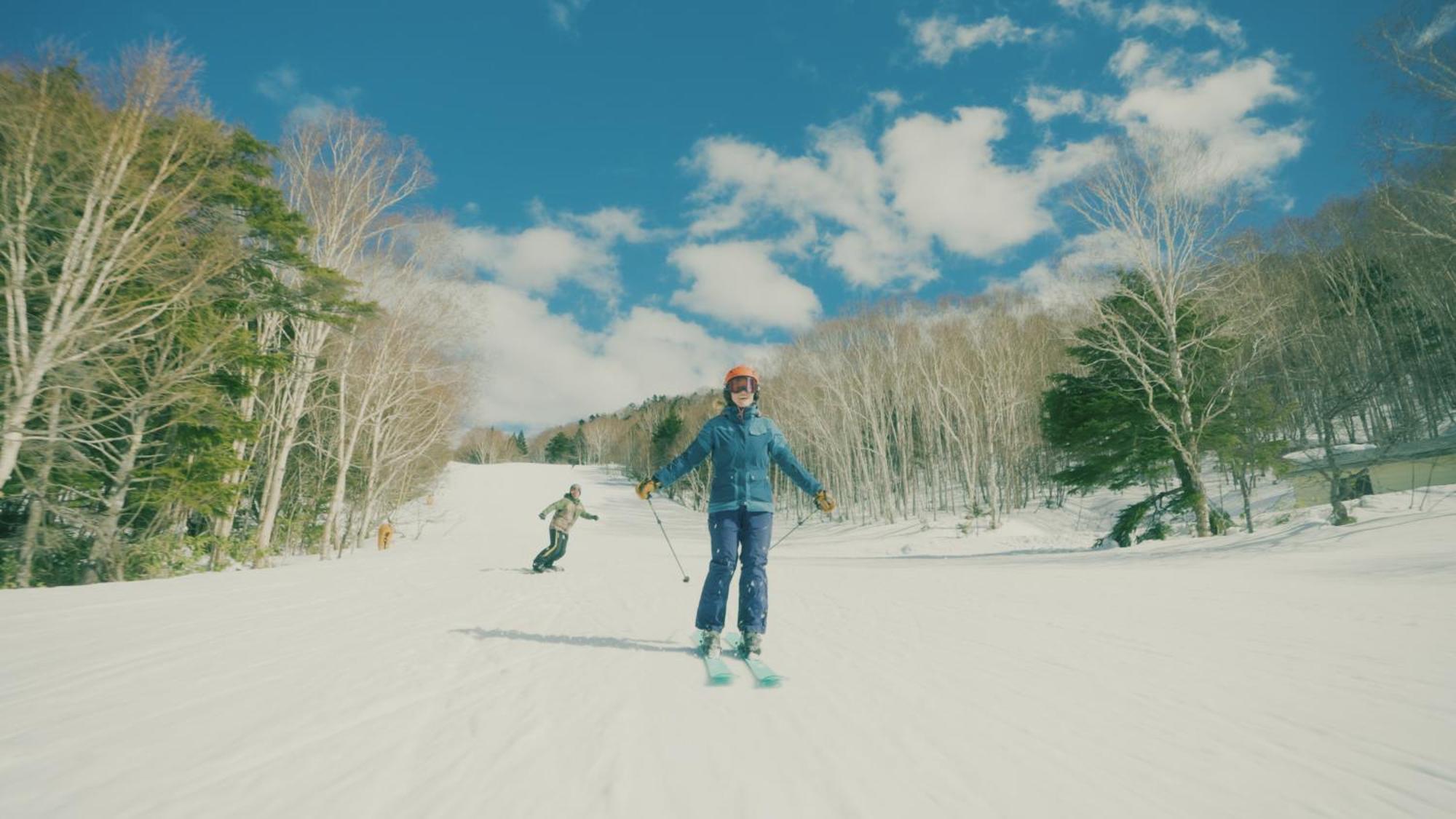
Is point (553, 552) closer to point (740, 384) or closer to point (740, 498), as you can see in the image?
point (740, 498)

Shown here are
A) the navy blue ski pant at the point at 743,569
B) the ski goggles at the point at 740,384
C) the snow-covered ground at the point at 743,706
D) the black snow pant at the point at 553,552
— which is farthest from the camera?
the black snow pant at the point at 553,552

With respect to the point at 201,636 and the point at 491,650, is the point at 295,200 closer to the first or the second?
the point at 201,636

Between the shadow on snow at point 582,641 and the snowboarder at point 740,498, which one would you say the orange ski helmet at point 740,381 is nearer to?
the snowboarder at point 740,498

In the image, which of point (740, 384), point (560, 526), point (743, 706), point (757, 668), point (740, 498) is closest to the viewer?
point (743, 706)

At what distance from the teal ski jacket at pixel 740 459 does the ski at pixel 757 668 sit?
1.15 m

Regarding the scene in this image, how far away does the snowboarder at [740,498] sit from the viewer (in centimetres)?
454

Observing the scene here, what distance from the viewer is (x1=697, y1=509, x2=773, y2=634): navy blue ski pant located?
4512 mm

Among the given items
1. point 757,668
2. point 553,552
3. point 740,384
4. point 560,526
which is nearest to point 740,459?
point 740,384

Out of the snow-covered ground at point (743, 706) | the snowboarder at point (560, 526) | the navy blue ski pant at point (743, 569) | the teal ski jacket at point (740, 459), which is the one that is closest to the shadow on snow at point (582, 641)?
the snow-covered ground at point (743, 706)

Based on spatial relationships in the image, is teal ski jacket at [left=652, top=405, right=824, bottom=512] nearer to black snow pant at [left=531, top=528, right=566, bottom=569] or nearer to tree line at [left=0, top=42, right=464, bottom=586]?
black snow pant at [left=531, top=528, right=566, bottom=569]

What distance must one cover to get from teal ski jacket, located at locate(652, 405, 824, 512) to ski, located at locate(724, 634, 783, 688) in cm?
115

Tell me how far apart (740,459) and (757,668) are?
5.42 feet

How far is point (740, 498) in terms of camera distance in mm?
4746

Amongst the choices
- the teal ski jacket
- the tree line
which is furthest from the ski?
the tree line
